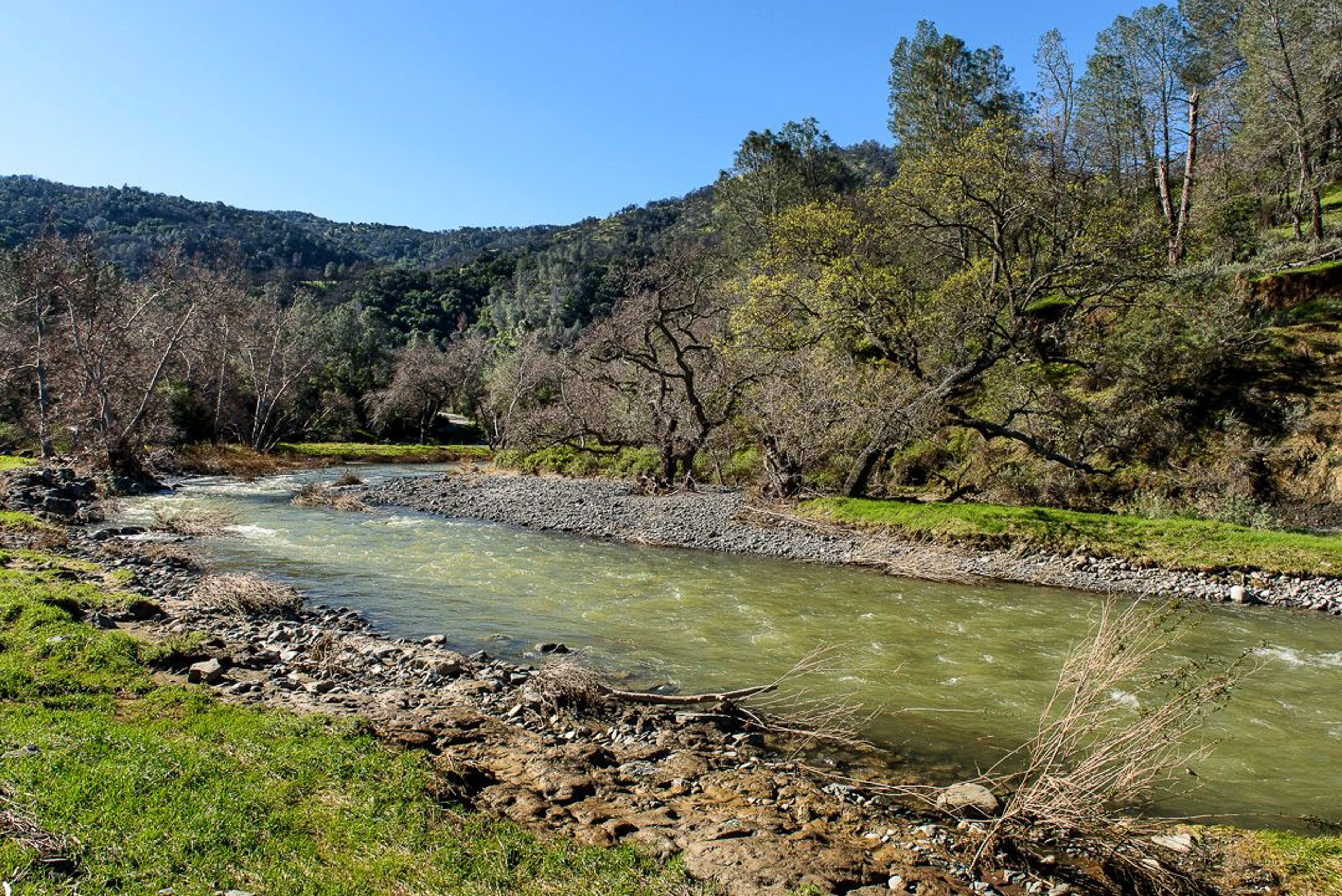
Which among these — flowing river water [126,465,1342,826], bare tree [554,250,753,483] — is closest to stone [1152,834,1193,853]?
flowing river water [126,465,1342,826]

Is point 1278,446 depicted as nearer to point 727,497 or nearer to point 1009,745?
point 727,497

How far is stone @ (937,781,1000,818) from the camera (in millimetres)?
5922

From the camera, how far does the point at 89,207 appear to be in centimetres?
14125

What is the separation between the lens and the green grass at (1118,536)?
1489 centimetres

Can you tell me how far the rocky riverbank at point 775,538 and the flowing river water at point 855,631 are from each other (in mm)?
685

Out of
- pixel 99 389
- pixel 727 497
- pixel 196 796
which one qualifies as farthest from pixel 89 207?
pixel 196 796

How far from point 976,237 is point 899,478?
9025mm

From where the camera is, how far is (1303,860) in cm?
520

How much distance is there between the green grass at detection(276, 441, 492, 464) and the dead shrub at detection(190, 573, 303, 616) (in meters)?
38.3

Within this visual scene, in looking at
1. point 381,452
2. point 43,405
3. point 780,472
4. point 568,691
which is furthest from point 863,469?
point 381,452

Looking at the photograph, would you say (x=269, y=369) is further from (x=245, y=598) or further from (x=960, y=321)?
(x=960, y=321)

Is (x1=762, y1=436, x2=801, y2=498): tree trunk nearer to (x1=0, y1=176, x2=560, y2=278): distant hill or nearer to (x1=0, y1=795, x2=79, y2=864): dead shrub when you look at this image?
(x1=0, y1=795, x2=79, y2=864): dead shrub

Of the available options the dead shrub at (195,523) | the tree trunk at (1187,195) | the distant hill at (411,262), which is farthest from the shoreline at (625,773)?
the distant hill at (411,262)

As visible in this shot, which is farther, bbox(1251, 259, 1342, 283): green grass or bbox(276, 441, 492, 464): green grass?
bbox(276, 441, 492, 464): green grass
